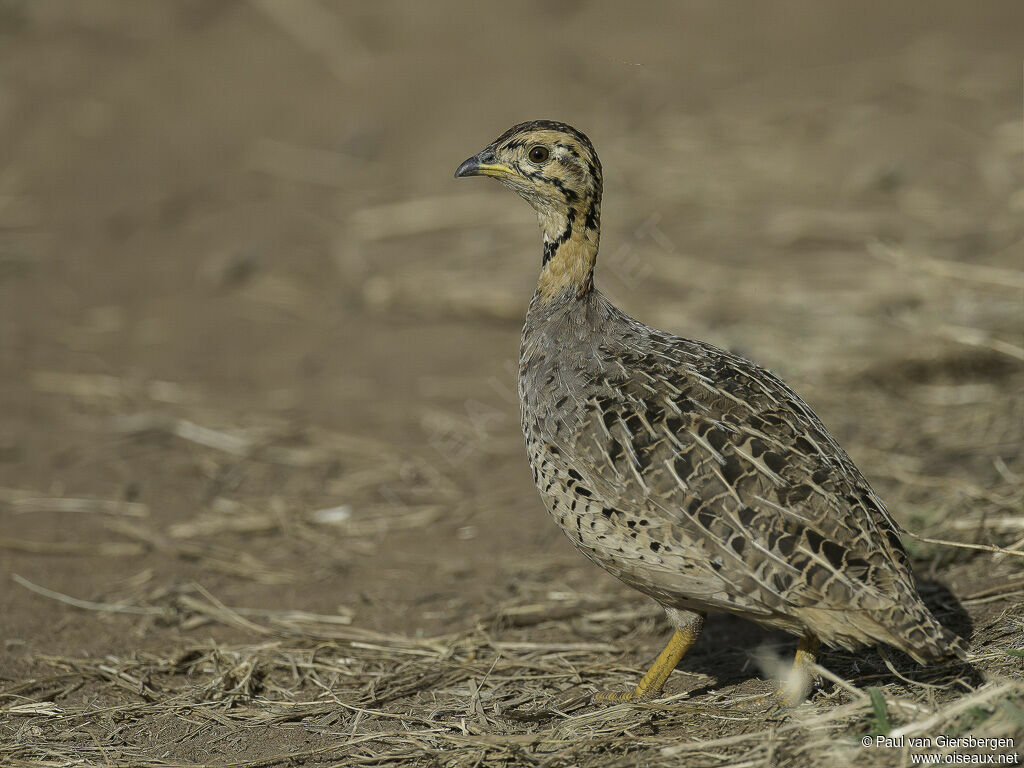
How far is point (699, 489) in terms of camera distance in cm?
440

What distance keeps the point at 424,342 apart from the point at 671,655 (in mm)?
5228

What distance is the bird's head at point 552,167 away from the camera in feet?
17.4

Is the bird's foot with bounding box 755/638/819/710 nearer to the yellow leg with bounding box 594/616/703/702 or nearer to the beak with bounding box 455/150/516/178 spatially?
the yellow leg with bounding box 594/616/703/702

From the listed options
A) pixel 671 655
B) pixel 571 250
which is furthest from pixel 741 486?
pixel 571 250

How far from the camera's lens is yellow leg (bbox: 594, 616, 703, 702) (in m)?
4.84

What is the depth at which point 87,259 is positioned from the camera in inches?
449

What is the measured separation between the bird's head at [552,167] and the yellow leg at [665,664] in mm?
1886

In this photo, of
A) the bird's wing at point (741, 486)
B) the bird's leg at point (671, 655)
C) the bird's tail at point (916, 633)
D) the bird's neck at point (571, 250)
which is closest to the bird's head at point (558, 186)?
the bird's neck at point (571, 250)

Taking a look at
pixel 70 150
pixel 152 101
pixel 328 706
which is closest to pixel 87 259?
pixel 70 150

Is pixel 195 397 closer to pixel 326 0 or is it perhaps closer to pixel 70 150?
pixel 70 150

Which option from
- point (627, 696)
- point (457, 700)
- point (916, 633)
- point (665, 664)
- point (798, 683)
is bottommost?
point (457, 700)

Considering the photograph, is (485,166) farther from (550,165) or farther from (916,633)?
(916,633)

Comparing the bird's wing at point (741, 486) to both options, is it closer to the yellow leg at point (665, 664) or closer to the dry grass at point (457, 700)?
the dry grass at point (457, 700)

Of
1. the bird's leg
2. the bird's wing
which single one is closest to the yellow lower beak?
the bird's wing
